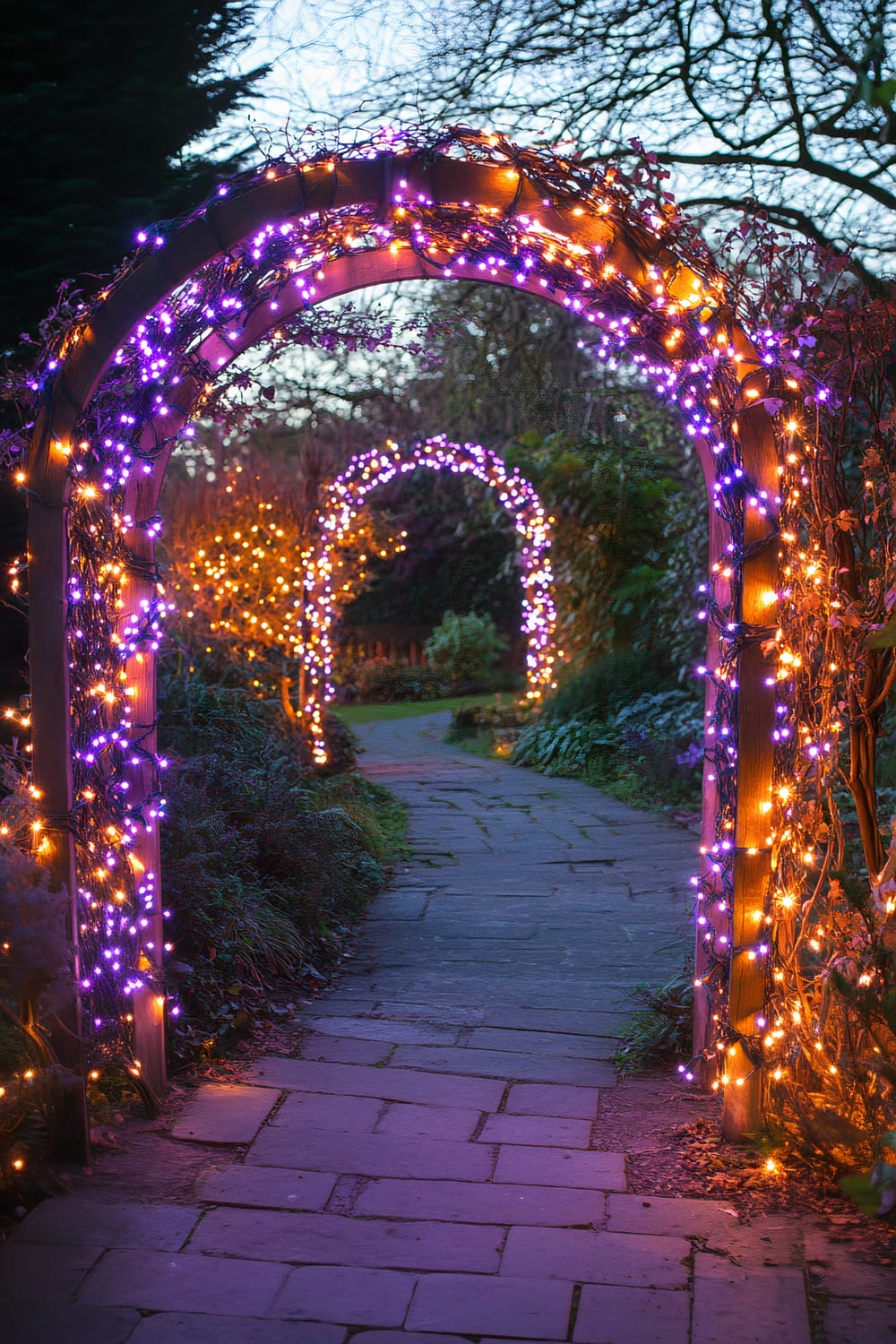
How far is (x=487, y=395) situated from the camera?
866cm

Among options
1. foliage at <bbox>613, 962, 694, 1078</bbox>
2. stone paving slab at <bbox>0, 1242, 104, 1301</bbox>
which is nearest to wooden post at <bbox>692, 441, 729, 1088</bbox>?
foliage at <bbox>613, 962, 694, 1078</bbox>

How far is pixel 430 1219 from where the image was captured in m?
2.61

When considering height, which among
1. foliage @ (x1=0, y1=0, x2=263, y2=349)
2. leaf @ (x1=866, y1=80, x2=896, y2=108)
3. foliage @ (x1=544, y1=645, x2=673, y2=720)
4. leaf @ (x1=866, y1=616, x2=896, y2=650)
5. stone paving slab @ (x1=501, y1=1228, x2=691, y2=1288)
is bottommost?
stone paving slab @ (x1=501, y1=1228, x2=691, y2=1288)

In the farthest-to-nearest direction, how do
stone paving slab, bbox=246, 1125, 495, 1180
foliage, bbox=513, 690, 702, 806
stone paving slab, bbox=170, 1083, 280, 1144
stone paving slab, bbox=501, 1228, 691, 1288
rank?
foliage, bbox=513, 690, 702, 806, stone paving slab, bbox=170, 1083, 280, 1144, stone paving slab, bbox=246, 1125, 495, 1180, stone paving slab, bbox=501, 1228, 691, 1288

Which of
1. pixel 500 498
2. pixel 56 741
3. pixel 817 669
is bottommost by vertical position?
pixel 56 741

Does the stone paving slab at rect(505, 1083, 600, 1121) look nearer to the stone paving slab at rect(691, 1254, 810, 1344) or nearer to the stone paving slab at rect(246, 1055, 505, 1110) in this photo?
the stone paving slab at rect(246, 1055, 505, 1110)

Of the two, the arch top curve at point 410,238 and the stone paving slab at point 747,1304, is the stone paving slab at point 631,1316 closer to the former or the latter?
the stone paving slab at point 747,1304

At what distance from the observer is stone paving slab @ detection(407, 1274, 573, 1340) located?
215 centimetres

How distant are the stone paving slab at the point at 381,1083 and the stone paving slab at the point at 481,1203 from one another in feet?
1.70

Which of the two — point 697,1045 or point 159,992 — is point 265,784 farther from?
point 697,1045

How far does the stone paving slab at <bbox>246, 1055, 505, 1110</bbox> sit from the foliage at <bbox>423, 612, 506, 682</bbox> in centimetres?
1291

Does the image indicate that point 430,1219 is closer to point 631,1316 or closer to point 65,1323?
point 631,1316

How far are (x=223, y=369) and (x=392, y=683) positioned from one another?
1328 centimetres

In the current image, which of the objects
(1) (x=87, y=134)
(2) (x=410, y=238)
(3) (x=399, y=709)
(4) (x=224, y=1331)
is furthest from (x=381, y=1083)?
(3) (x=399, y=709)
